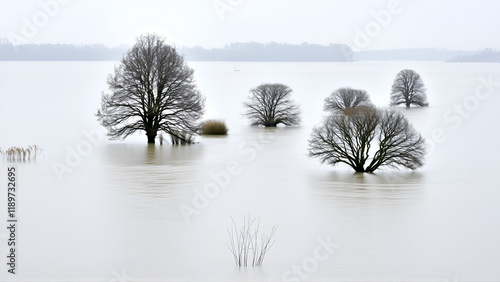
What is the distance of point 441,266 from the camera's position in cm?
1811

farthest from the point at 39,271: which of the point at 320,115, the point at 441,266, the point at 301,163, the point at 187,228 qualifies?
the point at 320,115

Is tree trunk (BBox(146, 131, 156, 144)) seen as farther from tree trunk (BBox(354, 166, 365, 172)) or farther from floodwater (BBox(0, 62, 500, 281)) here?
tree trunk (BBox(354, 166, 365, 172))

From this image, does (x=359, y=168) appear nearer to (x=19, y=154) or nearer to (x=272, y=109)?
(x=19, y=154)

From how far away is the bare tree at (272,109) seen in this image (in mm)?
58906

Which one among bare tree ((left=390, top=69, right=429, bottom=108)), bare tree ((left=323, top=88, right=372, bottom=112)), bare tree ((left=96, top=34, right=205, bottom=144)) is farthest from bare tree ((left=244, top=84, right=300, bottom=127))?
bare tree ((left=390, top=69, right=429, bottom=108))

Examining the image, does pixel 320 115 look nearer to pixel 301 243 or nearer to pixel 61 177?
pixel 61 177

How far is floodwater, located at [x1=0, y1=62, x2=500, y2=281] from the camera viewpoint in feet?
58.0

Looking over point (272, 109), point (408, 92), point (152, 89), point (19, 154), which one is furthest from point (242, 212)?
point (408, 92)

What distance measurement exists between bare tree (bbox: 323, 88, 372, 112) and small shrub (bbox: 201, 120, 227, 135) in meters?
13.0

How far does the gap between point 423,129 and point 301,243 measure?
36550 mm

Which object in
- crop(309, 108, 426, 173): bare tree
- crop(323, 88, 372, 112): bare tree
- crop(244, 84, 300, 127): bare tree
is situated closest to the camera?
crop(309, 108, 426, 173): bare tree

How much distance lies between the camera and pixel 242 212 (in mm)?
24359

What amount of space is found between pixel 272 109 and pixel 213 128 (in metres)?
9.40

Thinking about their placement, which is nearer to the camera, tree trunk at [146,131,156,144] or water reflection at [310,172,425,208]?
water reflection at [310,172,425,208]
